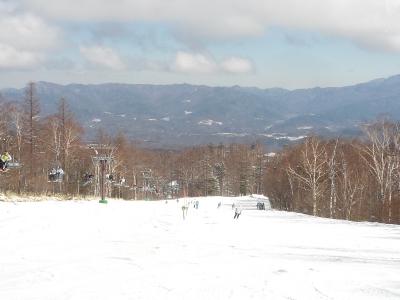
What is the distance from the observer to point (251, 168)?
111m

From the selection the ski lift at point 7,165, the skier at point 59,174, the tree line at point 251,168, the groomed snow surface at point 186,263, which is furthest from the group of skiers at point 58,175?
the groomed snow surface at point 186,263

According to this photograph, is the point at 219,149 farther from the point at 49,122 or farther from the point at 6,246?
the point at 6,246

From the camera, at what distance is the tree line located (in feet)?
157

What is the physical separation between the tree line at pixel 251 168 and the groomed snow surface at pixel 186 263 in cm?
2429

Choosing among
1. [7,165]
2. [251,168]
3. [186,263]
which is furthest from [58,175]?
[251,168]

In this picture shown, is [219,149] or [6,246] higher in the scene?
[219,149]

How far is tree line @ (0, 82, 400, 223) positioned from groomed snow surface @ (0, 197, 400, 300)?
24290 mm

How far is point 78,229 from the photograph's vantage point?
15.1 meters

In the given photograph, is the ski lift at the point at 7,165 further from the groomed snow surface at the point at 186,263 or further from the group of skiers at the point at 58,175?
the groomed snow surface at the point at 186,263

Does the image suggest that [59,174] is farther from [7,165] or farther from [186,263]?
[186,263]

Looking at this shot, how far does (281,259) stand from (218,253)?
141 centimetres

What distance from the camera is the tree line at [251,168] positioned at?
157ft

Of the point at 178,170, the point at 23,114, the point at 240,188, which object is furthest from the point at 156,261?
the point at 178,170

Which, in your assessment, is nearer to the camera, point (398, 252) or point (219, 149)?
point (398, 252)
